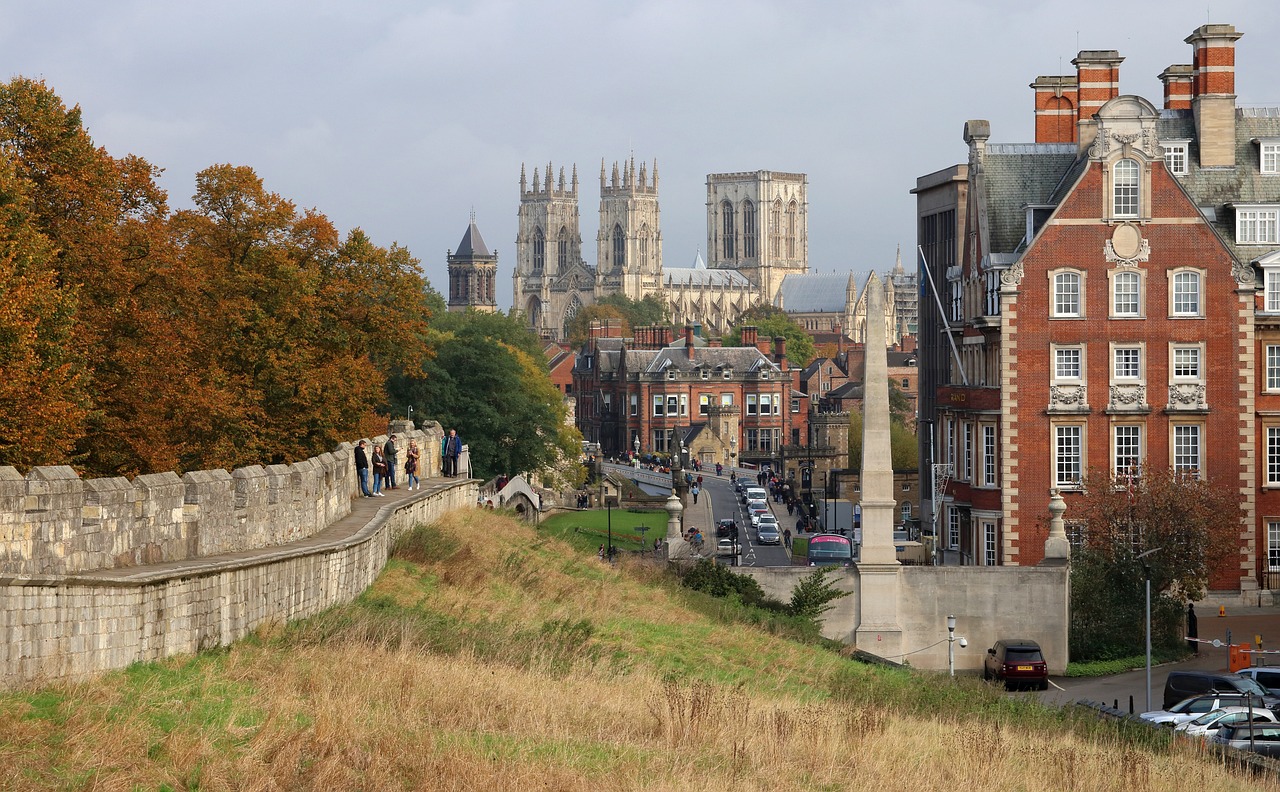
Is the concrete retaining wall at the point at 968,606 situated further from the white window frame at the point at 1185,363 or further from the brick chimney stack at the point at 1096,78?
the brick chimney stack at the point at 1096,78

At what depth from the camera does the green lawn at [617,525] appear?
218ft

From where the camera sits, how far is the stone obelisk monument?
1633 inches

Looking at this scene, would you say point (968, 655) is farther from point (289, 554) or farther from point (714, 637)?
point (289, 554)

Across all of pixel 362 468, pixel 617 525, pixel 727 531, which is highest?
pixel 362 468

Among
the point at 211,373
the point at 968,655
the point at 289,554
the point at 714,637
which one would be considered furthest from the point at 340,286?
the point at 289,554

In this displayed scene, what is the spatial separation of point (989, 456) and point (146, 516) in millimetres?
34199

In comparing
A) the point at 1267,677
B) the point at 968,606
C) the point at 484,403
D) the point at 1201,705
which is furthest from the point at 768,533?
the point at 1201,705

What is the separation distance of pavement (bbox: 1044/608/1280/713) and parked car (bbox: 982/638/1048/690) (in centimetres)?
46

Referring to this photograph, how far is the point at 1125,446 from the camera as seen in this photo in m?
50.1

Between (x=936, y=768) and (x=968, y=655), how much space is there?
24.2 m

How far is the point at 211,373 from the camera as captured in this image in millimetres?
42688

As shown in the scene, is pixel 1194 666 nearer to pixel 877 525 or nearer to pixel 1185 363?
pixel 877 525

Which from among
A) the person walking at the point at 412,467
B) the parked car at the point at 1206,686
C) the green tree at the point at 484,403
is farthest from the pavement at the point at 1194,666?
the green tree at the point at 484,403

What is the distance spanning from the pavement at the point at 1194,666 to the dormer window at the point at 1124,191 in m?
10.7
